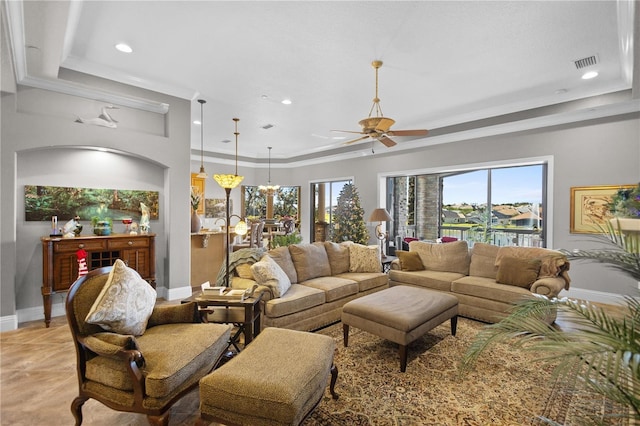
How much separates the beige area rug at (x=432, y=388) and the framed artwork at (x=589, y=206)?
110 inches

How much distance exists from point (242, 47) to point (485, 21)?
2.44m

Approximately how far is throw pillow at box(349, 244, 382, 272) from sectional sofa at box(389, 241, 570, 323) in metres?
0.45

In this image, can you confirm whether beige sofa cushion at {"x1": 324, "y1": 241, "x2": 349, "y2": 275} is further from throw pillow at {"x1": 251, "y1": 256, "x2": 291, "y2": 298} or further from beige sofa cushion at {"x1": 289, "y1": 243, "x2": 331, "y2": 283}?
throw pillow at {"x1": 251, "y1": 256, "x2": 291, "y2": 298}

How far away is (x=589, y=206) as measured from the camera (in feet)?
15.2

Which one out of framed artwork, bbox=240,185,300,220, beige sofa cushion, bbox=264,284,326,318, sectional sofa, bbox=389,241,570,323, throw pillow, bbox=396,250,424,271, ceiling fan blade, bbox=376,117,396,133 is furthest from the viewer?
framed artwork, bbox=240,185,300,220

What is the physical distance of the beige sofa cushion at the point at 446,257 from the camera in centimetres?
473

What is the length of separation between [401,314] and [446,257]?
2.37 meters

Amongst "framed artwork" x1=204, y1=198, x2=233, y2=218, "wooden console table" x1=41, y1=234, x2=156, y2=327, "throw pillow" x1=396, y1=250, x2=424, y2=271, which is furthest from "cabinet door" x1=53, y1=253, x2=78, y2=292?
"framed artwork" x1=204, y1=198, x2=233, y2=218

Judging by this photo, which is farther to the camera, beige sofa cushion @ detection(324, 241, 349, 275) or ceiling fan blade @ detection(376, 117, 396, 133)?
beige sofa cushion @ detection(324, 241, 349, 275)

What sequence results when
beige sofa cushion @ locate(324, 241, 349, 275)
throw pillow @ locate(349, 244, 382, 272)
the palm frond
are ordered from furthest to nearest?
throw pillow @ locate(349, 244, 382, 272) < beige sofa cushion @ locate(324, 241, 349, 275) < the palm frond

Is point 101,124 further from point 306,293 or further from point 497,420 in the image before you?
point 497,420

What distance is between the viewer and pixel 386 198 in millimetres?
7668

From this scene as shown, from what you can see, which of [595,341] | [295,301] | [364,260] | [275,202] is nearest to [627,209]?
[364,260]

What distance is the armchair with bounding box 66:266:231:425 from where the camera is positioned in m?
1.77
